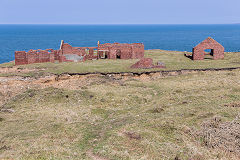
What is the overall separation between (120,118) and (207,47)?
28508 millimetres

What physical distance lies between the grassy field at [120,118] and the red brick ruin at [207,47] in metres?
10.4

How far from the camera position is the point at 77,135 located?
19.5m

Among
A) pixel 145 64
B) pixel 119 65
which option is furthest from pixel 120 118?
pixel 119 65

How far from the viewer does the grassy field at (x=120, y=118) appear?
1670 cm

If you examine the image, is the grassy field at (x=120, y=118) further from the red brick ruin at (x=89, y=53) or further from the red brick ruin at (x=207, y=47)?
the red brick ruin at (x=89, y=53)

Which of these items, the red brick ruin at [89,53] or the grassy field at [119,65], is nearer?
the grassy field at [119,65]

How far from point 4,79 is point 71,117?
1374 cm

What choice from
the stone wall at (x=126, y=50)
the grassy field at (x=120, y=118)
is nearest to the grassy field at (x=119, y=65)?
the stone wall at (x=126, y=50)

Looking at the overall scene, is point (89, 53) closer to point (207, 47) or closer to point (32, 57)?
point (32, 57)

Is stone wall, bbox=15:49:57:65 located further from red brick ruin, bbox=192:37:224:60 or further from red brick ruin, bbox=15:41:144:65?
red brick ruin, bbox=192:37:224:60

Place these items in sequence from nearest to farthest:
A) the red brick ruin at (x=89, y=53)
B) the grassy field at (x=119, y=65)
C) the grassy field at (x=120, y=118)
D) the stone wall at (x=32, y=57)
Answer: the grassy field at (x=120, y=118), the grassy field at (x=119, y=65), the stone wall at (x=32, y=57), the red brick ruin at (x=89, y=53)

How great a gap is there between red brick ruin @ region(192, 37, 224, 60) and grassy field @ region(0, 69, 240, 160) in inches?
→ 409

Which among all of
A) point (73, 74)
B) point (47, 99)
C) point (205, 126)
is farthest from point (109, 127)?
point (73, 74)

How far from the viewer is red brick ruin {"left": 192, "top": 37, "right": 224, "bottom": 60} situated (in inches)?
1837
